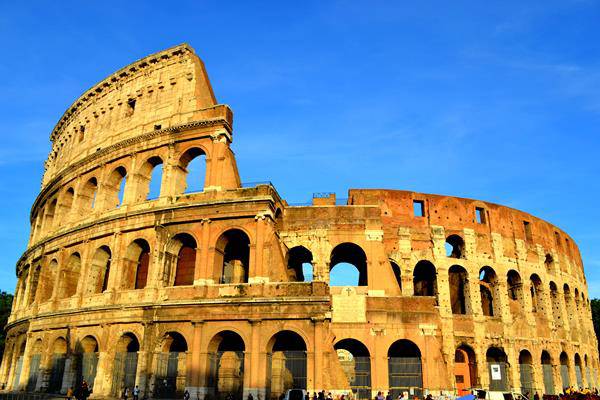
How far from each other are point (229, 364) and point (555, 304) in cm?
2148

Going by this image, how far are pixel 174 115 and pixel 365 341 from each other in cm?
1420

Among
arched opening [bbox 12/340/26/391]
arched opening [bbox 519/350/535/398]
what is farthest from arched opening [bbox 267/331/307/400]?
arched opening [bbox 12/340/26/391]

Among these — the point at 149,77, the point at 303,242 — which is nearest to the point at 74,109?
the point at 149,77

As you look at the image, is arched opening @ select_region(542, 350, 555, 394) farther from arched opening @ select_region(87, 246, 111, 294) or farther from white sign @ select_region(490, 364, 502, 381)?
arched opening @ select_region(87, 246, 111, 294)

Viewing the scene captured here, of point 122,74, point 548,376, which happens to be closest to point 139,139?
point 122,74

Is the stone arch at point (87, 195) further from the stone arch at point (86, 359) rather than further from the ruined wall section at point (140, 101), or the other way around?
the stone arch at point (86, 359)

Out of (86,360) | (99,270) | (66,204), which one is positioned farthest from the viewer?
(66,204)

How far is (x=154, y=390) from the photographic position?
64.4ft

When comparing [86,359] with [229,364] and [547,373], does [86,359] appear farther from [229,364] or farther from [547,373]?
[547,373]

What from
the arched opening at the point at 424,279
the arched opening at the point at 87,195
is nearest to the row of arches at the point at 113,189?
the arched opening at the point at 87,195

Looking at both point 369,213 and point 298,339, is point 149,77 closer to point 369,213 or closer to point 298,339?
point 369,213

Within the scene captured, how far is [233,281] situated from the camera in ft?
73.9

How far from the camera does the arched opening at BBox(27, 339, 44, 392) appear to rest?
2355 centimetres

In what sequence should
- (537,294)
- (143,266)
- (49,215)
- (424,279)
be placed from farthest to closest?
(49,215) → (537,294) → (424,279) → (143,266)
